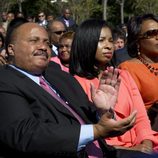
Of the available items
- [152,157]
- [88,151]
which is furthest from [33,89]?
[152,157]

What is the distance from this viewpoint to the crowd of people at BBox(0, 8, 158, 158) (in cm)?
274

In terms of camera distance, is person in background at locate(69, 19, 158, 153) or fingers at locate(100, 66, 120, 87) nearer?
fingers at locate(100, 66, 120, 87)

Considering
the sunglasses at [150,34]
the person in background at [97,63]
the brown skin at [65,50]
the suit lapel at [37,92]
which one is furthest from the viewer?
the brown skin at [65,50]

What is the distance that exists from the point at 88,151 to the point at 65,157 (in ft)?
1.39

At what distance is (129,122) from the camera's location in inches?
109

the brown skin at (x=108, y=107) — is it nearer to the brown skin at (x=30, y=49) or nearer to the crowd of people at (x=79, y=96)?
the crowd of people at (x=79, y=96)

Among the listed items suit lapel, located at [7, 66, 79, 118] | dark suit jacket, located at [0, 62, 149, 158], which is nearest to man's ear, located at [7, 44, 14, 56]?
dark suit jacket, located at [0, 62, 149, 158]

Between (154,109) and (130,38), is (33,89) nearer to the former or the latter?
(154,109)

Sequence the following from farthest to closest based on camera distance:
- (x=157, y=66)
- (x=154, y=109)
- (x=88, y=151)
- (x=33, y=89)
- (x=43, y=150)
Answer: (x=157, y=66), (x=154, y=109), (x=88, y=151), (x=33, y=89), (x=43, y=150)

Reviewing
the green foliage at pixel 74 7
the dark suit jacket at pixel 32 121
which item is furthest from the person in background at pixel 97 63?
the green foliage at pixel 74 7

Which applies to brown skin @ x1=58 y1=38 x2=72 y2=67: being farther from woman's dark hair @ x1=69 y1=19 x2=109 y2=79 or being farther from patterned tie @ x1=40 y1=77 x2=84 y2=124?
patterned tie @ x1=40 y1=77 x2=84 y2=124

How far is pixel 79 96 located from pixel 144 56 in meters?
1.47

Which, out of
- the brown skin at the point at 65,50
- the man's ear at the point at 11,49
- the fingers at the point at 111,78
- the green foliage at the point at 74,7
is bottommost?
the green foliage at the point at 74,7

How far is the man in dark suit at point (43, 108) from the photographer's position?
2730 millimetres
